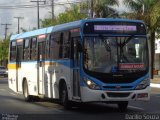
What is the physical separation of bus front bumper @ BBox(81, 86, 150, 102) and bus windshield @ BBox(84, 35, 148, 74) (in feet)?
2.28

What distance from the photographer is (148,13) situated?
46781 millimetres

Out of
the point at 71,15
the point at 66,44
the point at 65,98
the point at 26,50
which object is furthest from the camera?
the point at 71,15

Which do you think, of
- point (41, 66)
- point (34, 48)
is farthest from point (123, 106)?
point (34, 48)

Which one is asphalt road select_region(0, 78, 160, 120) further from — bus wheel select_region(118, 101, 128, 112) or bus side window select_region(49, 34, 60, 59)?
bus side window select_region(49, 34, 60, 59)

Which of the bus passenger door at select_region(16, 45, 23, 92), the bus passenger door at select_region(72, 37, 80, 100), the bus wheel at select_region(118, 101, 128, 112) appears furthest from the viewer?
the bus passenger door at select_region(16, 45, 23, 92)

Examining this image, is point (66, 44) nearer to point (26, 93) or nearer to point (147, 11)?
point (26, 93)

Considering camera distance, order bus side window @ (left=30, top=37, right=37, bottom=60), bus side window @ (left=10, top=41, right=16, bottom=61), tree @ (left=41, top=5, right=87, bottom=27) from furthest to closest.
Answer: tree @ (left=41, top=5, right=87, bottom=27) < bus side window @ (left=10, top=41, right=16, bottom=61) < bus side window @ (left=30, top=37, right=37, bottom=60)

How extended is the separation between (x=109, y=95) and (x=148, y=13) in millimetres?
30078

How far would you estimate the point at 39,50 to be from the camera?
22.5 m

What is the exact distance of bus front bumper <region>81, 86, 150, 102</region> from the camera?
17.5 metres

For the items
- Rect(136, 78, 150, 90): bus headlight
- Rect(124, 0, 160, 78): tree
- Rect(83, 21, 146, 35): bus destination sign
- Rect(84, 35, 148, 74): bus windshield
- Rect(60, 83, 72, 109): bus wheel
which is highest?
Rect(124, 0, 160, 78): tree

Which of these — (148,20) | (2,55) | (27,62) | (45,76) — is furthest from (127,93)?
(2,55)

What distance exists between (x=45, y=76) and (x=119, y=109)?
393 centimetres

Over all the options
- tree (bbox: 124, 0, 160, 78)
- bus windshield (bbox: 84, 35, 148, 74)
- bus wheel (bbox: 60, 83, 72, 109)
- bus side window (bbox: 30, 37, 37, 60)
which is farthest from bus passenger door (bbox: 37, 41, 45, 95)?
tree (bbox: 124, 0, 160, 78)
